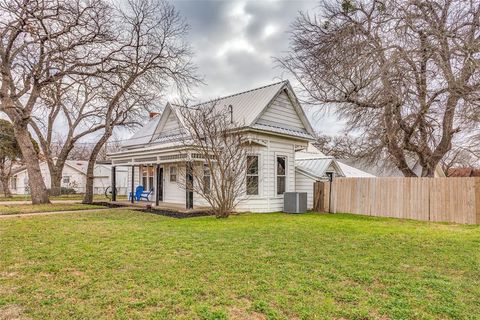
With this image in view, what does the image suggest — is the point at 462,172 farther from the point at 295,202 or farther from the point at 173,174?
the point at 173,174

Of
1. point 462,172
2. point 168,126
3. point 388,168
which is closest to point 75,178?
point 168,126

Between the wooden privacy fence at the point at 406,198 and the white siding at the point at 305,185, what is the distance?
2.15ft

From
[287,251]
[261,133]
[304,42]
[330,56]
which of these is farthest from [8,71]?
[287,251]

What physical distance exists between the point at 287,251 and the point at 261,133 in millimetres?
7828

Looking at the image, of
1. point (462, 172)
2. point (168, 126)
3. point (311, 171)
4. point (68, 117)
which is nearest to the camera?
point (168, 126)

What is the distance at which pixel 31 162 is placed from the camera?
48.4 feet

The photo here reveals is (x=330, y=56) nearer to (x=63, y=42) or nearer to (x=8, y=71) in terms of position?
(x=63, y=42)

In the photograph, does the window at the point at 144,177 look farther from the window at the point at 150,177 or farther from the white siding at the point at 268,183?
the white siding at the point at 268,183

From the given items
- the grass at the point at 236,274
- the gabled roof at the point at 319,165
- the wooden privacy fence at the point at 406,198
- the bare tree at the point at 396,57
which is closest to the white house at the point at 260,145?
the wooden privacy fence at the point at 406,198

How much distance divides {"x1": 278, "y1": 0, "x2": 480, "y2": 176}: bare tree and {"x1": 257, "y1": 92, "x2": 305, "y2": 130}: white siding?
6.99ft

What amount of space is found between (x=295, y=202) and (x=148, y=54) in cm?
1005

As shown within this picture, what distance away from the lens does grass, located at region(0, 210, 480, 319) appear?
362 centimetres

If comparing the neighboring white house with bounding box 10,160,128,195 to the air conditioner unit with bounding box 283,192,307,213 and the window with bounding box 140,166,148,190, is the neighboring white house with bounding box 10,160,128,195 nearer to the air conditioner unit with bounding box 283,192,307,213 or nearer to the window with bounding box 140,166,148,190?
the window with bounding box 140,166,148,190

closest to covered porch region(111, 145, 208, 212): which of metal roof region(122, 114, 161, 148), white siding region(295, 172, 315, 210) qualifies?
metal roof region(122, 114, 161, 148)
